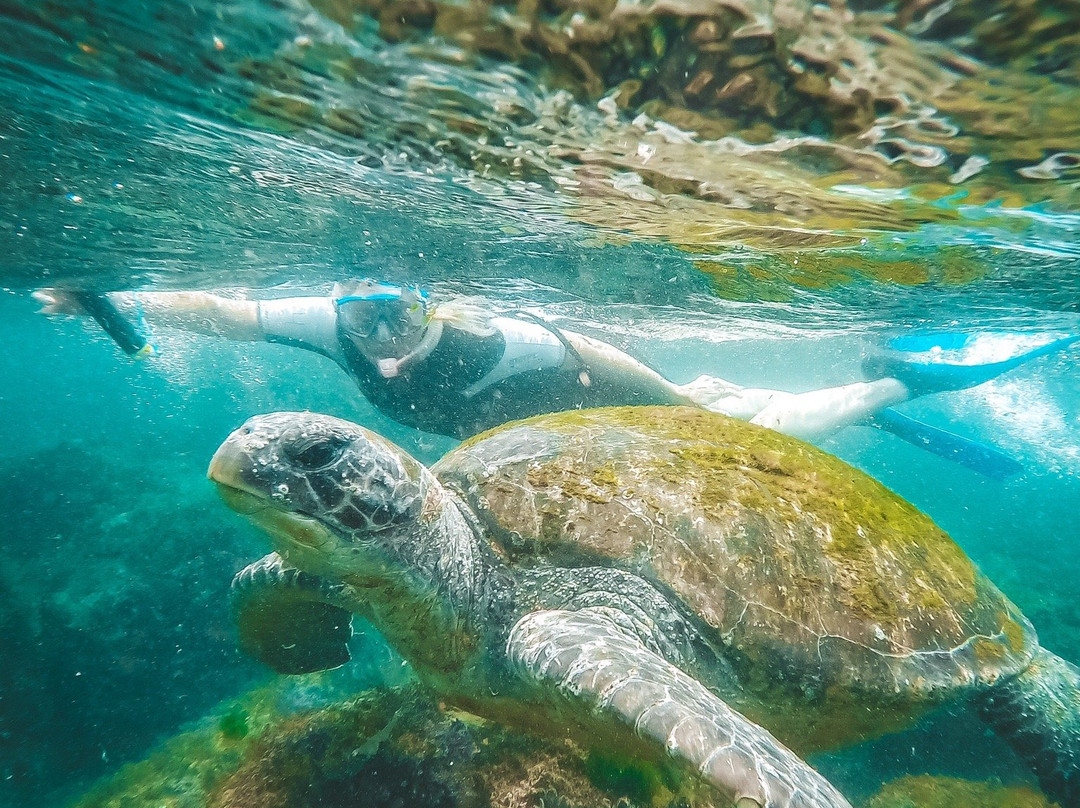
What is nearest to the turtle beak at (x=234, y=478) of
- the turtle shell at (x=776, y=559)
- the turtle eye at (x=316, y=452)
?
the turtle eye at (x=316, y=452)

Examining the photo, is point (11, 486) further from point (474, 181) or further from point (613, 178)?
point (613, 178)

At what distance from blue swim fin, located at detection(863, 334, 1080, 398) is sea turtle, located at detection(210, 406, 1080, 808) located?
1256 cm

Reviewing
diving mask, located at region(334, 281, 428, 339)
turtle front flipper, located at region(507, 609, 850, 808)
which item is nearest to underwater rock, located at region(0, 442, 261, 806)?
diving mask, located at region(334, 281, 428, 339)

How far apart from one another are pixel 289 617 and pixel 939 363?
1664 cm

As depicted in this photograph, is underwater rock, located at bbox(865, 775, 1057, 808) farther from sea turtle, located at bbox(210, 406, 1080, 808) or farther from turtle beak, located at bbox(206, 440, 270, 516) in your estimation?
turtle beak, located at bbox(206, 440, 270, 516)

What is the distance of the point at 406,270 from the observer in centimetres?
1067

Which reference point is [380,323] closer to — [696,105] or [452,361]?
[452,361]

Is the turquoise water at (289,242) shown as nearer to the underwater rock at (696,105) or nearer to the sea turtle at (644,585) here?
the underwater rock at (696,105)

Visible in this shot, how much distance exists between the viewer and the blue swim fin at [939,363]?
1409 cm

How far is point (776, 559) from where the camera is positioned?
3.04 m

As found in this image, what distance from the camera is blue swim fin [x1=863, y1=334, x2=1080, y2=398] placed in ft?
46.2

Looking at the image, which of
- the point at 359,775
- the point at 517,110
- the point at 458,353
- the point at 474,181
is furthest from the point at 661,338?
the point at 359,775

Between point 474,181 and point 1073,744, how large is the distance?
683 cm

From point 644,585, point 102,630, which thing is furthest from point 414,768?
point 102,630
